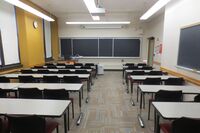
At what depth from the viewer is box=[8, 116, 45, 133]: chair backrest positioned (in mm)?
1594

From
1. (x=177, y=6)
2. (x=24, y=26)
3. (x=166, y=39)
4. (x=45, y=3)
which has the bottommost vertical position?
(x=166, y=39)

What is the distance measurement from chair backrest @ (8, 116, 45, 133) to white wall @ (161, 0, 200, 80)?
322cm

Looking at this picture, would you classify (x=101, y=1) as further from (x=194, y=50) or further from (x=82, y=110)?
(x=82, y=110)

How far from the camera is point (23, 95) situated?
9.14 ft

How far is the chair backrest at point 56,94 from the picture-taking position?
105 inches

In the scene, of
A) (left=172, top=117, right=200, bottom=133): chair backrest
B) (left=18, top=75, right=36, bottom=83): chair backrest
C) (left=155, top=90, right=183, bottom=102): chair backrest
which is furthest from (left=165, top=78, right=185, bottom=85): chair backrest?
(left=18, top=75, right=36, bottom=83): chair backrest

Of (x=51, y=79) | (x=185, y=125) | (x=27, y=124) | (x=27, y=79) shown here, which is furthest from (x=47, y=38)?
(x=185, y=125)

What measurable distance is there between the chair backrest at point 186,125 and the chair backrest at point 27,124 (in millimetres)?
1454

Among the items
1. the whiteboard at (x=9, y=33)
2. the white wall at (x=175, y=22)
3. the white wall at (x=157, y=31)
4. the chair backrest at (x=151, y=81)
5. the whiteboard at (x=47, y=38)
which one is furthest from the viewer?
the whiteboard at (x=47, y=38)

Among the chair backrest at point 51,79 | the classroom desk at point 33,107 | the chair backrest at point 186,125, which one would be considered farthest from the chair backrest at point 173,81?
the chair backrest at point 51,79

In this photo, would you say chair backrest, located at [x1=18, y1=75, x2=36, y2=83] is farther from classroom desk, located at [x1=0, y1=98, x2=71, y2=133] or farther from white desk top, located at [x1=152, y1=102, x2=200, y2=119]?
white desk top, located at [x1=152, y1=102, x2=200, y2=119]

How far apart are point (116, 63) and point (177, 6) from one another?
521 centimetres

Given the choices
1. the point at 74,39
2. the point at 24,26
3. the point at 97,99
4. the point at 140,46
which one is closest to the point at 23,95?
the point at 97,99

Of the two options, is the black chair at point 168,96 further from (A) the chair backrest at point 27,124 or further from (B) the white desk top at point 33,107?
(A) the chair backrest at point 27,124
